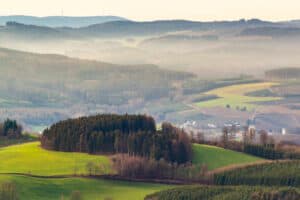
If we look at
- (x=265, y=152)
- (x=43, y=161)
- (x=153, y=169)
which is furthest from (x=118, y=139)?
(x=265, y=152)

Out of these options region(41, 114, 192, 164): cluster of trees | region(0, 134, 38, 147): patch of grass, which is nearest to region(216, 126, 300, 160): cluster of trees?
region(41, 114, 192, 164): cluster of trees

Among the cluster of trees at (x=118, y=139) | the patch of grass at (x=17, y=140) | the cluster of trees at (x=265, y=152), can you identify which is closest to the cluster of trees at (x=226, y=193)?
the cluster of trees at (x=118, y=139)

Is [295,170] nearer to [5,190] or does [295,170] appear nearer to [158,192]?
[158,192]

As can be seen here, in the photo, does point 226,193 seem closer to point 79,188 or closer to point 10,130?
point 79,188

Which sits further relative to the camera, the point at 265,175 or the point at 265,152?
the point at 265,152

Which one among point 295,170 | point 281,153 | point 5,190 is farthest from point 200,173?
point 5,190

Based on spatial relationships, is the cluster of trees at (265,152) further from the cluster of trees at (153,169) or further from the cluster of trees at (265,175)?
the cluster of trees at (265,175)
